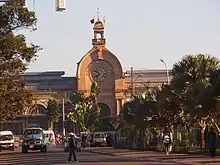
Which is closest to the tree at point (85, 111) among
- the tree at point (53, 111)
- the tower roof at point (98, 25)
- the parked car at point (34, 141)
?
the tree at point (53, 111)

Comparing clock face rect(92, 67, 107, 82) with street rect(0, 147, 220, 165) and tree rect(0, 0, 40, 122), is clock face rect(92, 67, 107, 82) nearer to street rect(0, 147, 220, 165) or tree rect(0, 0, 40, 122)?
tree rect(0, 0, 40, 122)

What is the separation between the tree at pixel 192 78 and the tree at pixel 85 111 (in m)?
64.0

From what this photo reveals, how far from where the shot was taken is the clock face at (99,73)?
118 metres

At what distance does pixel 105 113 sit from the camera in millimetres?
116812

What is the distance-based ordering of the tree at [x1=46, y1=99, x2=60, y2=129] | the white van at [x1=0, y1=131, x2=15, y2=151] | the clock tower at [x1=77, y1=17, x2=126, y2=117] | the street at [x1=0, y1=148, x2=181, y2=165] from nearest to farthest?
the street at [x1=0, y1=148, x2=181, y2=165], the white van at [x1=0, y1=131, x2=15, y2=151], the tree at [x1=46, y1=99, x2=60, y2=129], the clock tower at [x1=77, y1=17, x2=126, y2=117]

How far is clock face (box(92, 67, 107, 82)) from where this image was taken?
11812 centimetres

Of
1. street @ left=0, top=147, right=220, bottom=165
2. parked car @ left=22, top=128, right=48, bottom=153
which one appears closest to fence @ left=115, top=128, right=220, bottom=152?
street @ left=0, top=147, right=220, bottom=165

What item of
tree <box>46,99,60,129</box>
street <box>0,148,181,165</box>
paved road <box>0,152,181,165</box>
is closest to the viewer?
paved road <box>0,152,181,165</box>

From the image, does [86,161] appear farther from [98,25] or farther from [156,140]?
[98,25]

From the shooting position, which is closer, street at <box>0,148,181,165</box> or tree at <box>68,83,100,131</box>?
street at <box>0,148,181,165</box>

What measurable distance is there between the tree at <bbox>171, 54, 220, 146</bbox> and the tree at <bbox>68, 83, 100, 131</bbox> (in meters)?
64.0

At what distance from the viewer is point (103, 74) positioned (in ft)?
388

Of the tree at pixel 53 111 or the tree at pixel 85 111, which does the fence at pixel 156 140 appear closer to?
the tree at pixel 85 111

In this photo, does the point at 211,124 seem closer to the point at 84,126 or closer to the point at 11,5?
the point at 11,5
